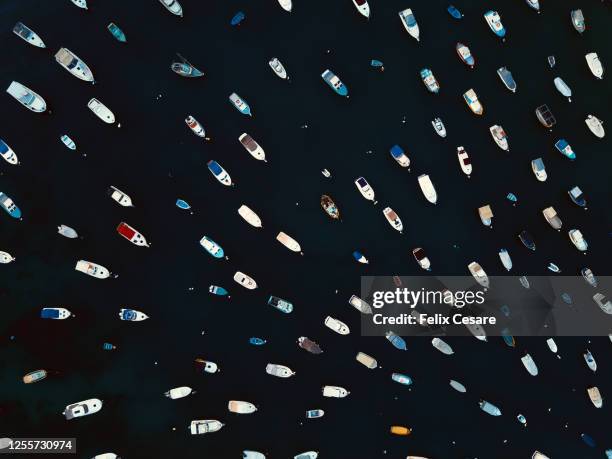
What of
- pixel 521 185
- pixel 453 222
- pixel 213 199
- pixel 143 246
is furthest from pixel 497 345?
pixel 143 246

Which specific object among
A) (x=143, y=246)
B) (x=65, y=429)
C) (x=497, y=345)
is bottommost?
(x=65, y=429)

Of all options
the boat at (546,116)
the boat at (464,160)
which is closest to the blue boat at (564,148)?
the boat at (546,116)

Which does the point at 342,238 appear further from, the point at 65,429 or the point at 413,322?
the point at 65,429

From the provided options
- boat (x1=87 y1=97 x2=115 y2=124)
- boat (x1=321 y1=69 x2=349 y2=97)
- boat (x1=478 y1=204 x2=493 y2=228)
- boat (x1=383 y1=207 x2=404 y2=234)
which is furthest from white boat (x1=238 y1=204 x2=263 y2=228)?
boat (x1=478 y1=204 x2=493 y2=228)

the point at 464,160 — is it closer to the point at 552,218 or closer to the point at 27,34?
the point at 552,218

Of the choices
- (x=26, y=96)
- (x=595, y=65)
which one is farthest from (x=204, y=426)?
(x=595, y=65)

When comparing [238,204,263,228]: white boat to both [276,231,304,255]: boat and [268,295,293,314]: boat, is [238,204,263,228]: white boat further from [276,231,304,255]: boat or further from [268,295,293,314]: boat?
[268,295,293,314]: boat
